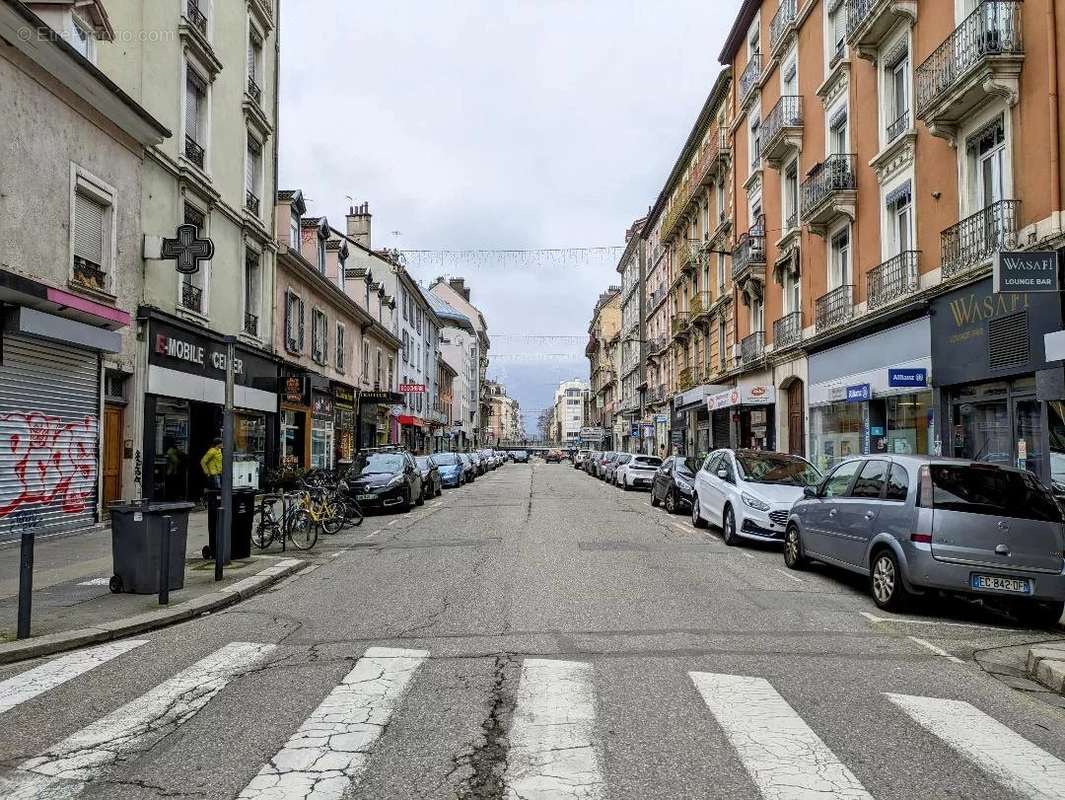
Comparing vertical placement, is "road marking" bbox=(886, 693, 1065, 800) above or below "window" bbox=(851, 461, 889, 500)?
below

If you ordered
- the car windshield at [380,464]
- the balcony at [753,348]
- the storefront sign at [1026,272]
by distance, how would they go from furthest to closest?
the balcony at [753,348], the car windshield at [380,464], the storefront sign at [1026,272]

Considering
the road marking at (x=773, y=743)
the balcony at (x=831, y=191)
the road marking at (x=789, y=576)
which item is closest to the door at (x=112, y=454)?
the road marking at (x=789, y=576)

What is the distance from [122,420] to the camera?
51.0ft

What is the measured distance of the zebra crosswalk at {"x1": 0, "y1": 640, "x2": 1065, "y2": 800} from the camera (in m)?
3.73

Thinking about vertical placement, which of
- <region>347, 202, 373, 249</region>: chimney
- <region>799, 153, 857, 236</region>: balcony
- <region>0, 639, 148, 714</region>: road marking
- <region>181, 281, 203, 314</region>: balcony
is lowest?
<region>0, 639, 148, 714</region>: road marking

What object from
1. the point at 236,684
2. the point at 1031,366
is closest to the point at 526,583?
the point at 236,684

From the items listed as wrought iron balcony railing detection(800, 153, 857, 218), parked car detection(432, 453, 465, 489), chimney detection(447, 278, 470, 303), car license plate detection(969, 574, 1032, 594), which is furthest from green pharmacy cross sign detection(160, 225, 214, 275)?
chimney detection(447, 278, 470, 303)

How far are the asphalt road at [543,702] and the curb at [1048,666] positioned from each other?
19cm

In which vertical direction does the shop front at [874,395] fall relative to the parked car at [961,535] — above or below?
above

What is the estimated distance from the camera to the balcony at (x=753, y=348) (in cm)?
2741

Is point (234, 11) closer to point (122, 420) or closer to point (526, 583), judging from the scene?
point (122, 420)

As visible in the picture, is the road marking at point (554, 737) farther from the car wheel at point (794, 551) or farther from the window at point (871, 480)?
the car wheel at point (794, 551)

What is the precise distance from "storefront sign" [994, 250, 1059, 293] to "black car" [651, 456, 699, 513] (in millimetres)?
8621

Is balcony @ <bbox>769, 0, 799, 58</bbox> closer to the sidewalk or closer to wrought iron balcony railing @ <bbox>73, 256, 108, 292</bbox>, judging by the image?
wrought iron balcony railing @ <bbox>73, 256, 108, 292</bbox>
